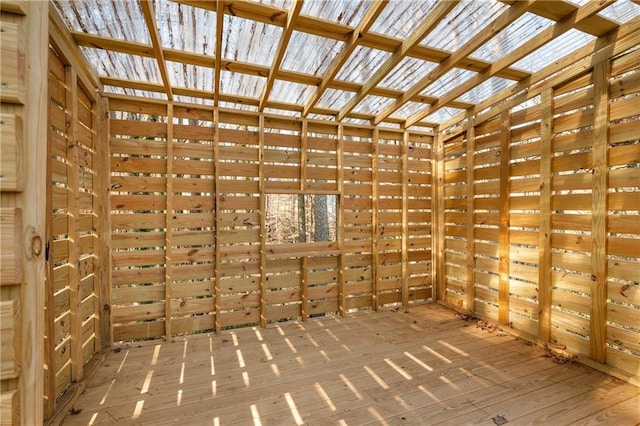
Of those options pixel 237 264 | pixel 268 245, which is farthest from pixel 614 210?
pixel 237 264

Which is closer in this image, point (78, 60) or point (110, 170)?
point (78, 60)

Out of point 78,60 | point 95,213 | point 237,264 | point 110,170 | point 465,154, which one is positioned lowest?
point 237,264

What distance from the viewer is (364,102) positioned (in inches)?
127

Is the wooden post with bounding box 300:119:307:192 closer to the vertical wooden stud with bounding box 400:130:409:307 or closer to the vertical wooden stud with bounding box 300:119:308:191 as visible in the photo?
the vertical wooden stud with bounding box 300:119:308:191

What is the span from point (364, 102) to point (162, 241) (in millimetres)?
2676

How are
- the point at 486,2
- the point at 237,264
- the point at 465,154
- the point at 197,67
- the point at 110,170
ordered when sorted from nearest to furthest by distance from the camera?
the point at 486,2, the point at 197,67, the point at 110,170, the point at 237,264, the point at 465,154

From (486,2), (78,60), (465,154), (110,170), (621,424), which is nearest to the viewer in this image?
(621,424)

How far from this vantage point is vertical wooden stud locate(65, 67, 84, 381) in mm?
2014

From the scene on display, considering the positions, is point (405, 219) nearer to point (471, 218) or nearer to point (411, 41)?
point (471, 218)

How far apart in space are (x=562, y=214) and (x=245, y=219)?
123 inches

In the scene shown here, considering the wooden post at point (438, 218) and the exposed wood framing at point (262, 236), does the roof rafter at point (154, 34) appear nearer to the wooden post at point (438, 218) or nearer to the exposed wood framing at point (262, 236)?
the exposed wood framing at point (262, 236)

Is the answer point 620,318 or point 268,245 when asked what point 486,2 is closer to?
point 620,318

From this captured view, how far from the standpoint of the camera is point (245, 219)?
313cm

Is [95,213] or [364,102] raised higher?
[364,102]
